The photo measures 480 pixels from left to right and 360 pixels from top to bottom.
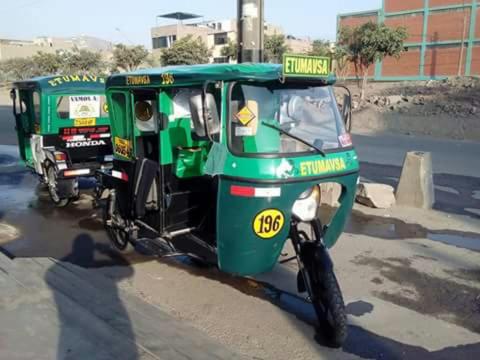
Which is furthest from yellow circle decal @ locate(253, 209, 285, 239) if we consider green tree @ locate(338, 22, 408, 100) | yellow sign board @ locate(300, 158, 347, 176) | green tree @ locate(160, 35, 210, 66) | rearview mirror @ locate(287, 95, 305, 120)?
green tree @ locate(160, 35, 210, 66)

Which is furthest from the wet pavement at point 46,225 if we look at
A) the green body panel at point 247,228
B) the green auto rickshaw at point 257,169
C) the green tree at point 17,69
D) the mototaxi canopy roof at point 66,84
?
the green tree at point 17,69

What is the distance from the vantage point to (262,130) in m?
4.12

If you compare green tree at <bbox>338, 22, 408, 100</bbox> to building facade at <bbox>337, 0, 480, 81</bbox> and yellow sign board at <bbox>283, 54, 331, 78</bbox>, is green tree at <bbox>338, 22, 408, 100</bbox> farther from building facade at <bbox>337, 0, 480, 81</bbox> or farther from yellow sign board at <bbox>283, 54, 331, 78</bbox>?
yellow sign board at <bbox>283, 54, 331, 78</bbox>

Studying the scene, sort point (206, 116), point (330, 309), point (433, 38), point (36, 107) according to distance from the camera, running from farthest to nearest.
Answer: point (433, 38) < point (36, 107) < point (206, 116) < point (330, 309)

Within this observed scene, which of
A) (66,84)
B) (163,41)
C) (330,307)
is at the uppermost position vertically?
(163,41)

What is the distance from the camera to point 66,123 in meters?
9.00

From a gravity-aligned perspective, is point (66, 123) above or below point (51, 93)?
below

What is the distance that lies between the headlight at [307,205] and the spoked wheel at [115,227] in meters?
2.51

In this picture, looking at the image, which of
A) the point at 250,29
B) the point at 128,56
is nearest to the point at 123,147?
the point at 250,29

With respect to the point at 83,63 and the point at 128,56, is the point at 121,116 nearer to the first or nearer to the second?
the point at 128,56

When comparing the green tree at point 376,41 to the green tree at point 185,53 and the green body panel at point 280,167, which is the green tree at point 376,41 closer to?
the green tree at point 185,53

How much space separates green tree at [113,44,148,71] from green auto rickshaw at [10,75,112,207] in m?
38.0

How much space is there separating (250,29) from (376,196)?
11.0 feet

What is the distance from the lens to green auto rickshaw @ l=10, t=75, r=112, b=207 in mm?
8750
